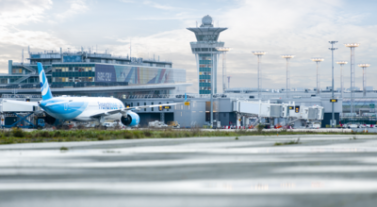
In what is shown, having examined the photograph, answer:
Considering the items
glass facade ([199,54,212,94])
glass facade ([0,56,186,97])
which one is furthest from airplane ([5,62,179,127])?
glass facade ([199,54,212,94])

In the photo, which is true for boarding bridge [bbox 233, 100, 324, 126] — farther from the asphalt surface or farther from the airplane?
the asphalt surface

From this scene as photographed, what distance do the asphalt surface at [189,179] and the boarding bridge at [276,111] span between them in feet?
228

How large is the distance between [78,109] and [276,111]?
161 ft

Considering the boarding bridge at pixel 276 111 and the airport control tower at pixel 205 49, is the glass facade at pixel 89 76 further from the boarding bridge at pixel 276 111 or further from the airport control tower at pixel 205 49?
the boarding bridge at pixel 276 111

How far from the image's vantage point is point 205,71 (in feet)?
546

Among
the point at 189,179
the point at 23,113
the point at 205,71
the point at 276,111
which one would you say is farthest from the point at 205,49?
the point at 189,179

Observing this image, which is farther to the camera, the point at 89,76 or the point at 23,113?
the point at 89,76

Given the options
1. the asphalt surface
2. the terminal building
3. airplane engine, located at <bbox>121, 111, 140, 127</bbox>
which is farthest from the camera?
the terminal building

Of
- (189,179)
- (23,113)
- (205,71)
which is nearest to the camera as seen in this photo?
(189,179)

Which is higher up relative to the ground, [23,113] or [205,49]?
[205,49]

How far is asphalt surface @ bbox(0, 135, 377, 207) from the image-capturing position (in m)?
12.0

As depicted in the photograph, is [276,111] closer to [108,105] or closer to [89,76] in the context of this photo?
[108,105]

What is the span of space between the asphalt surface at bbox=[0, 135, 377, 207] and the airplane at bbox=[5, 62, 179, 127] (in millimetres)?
32369

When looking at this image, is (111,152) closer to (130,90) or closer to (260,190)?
(260,190)
